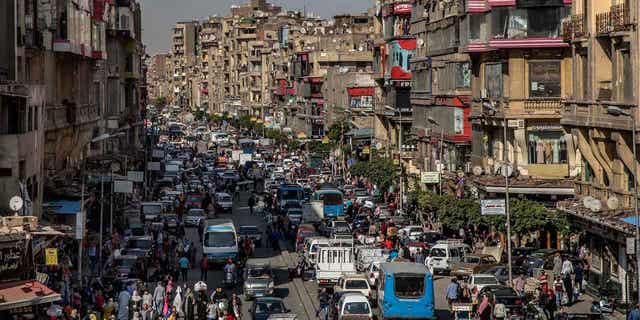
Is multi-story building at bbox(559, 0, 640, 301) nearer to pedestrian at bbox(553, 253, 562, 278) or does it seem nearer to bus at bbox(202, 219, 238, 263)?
pedestrian at bbox(553, 253, 562, 278)

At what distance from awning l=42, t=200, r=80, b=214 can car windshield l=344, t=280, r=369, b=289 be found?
12184 mm

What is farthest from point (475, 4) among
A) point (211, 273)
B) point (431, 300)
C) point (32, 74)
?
point (431, 300)

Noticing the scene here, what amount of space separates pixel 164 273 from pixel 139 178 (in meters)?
24.9

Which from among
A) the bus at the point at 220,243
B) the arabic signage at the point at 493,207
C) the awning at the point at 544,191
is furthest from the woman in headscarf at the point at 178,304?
the awning at the point at 544,191

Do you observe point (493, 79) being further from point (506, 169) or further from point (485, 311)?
point (485, 311)

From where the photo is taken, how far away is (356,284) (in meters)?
45.8

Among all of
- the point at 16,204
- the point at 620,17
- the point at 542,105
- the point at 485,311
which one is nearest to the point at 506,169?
the point at 620,17

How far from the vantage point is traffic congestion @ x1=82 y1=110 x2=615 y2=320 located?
41688 millimetres

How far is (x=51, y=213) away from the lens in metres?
51.9

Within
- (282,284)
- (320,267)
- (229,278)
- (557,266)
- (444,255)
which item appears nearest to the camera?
(557,266)

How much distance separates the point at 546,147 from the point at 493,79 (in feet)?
18.5

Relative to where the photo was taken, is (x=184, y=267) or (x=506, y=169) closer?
(x=506, y=169)

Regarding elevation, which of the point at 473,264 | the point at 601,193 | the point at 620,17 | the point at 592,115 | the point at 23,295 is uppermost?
the point at 620,17

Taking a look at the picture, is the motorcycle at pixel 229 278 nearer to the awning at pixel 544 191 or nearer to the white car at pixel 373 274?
the white car at pixel 373 274
